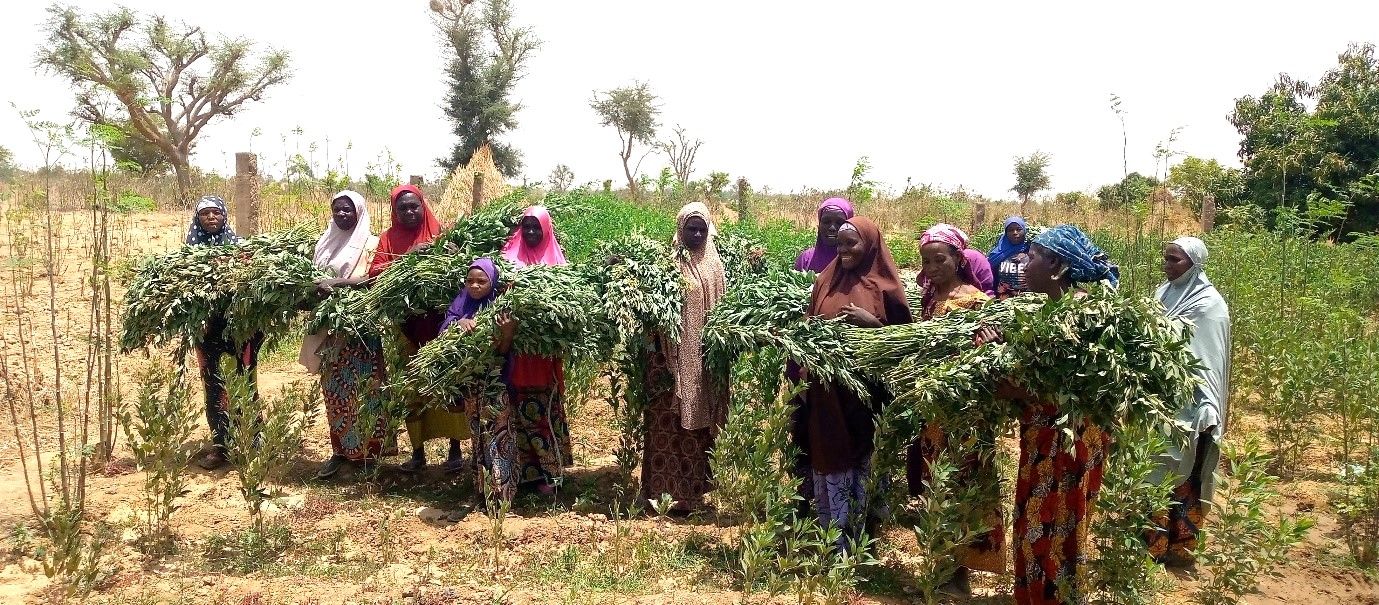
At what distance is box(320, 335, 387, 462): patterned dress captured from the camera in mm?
5094

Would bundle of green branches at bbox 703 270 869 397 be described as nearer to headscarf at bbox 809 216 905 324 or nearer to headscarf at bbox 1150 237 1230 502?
Result: headscarf at bbox 809 216 905 324

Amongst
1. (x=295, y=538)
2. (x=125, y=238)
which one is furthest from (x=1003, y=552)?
(x=125, y=238)

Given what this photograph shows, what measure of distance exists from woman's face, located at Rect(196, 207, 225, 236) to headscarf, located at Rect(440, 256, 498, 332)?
6.47 ft

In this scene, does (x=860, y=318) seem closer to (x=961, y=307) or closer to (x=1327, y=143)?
(x=961, y=307)

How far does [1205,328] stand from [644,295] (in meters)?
2.62

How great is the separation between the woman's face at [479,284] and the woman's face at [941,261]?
86.3 inches

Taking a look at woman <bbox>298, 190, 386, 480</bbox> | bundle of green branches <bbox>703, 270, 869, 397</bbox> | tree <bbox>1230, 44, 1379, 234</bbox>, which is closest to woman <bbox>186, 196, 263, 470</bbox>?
woman <bbox>298, 190, 386, 480</bbox>

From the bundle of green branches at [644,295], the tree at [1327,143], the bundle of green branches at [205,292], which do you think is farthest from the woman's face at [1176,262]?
the tree at [1327,143]

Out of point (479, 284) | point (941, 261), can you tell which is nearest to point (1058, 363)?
point (941, 261)

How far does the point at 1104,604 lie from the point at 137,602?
3.93m

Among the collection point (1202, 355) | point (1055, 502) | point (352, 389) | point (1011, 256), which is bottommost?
point (1055, 502)

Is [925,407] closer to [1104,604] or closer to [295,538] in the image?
[1104,604]

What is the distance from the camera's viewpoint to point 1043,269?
136 inches

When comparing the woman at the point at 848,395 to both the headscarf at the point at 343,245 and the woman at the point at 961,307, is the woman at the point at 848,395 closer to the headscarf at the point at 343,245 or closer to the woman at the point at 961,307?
the woman at the point at 961,307
